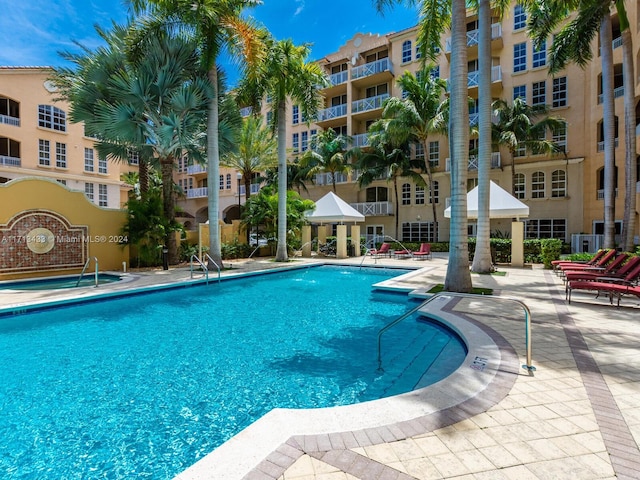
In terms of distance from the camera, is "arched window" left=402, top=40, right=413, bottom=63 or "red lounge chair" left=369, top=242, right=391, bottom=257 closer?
"red lounge chair" left=369, top=242, right=391, bottom=257

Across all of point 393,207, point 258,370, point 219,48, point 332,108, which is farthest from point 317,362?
point 332,108

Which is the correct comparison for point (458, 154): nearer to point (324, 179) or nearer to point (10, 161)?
point (324, 179)

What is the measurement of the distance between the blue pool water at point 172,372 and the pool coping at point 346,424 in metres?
0.63

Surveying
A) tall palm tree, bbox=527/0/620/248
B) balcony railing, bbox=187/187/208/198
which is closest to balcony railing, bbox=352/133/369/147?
tall palm tree, bbox=527/0/620/248

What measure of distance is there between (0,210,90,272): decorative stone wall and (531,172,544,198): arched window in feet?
86.4

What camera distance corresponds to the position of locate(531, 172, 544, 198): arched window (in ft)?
76.9

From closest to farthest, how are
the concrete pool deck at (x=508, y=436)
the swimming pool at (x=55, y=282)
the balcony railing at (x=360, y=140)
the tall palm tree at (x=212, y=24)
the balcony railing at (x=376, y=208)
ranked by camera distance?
the concrete pool deck at (x=508, y=436) → the swimming pool at (x=55, y=282) → the tall palm tree at (x=212, y=24) → the balcony railing at (x=376, y=208) → the balcony railing at (x=360, y=140)

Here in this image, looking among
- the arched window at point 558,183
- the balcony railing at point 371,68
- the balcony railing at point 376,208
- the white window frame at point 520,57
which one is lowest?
the balcony railing at point 376,208

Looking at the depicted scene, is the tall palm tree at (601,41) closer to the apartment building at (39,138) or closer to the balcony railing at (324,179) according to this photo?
the balcony railing at (324,179)

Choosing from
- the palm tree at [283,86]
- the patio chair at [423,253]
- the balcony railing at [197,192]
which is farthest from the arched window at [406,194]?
the balcony railing at [197,192]

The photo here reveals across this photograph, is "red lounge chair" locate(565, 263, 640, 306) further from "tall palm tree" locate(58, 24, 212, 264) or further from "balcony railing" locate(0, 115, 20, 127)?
"balcony railing" locate(0, 115, 20, 127)

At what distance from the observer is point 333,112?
30.9 m

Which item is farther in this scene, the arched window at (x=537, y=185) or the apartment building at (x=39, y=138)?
the apartment building at (x=39, y=138)

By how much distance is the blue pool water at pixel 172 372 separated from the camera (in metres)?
3.30
